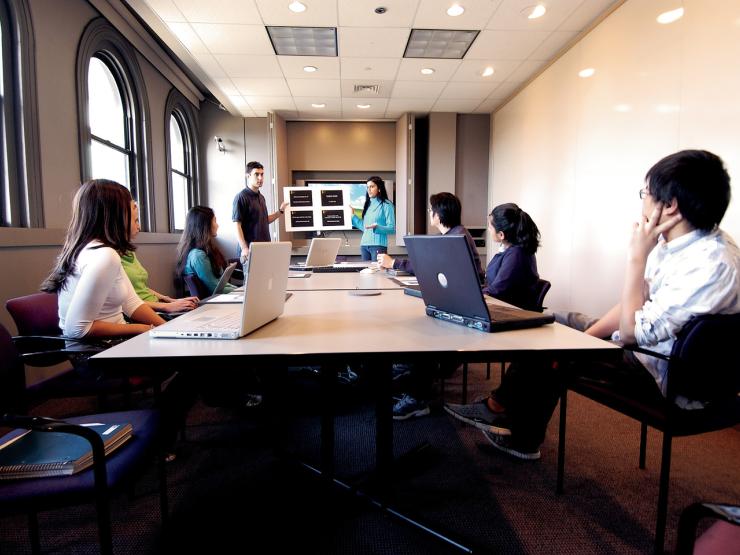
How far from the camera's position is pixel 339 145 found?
22.7ft

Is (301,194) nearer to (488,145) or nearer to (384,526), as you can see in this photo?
(488,145)

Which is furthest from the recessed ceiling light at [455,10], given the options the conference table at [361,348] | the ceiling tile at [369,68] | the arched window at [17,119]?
the conference table at [361,348]

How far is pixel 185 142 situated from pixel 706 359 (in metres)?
6.51

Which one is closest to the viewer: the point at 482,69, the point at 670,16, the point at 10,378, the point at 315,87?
the point at 10,378

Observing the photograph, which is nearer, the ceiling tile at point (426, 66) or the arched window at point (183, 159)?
the ceiling tile at point (426, 66)

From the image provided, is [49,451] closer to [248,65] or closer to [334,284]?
[334,284]

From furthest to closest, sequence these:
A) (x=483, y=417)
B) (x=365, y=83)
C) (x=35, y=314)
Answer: (x=365, y=83) < (x=483, y=417) < (x=35, y=314)

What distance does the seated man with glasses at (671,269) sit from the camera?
4.25 ft

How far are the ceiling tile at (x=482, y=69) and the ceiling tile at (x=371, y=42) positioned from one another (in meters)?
0.82

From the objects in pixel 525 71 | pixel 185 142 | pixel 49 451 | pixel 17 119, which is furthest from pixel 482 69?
pixel 49 451

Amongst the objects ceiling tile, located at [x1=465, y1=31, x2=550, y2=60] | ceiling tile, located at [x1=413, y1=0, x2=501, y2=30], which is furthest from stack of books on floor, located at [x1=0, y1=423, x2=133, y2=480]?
ceiling tile, located at [x1=465, y1=31, x2=550, y2=60]

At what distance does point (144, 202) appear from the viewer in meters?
4.77

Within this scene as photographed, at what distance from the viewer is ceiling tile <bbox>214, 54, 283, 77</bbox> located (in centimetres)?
448

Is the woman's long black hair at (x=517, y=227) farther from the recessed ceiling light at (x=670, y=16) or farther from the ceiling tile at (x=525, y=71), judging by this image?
the ceiling tile at (x=525, y=71)
